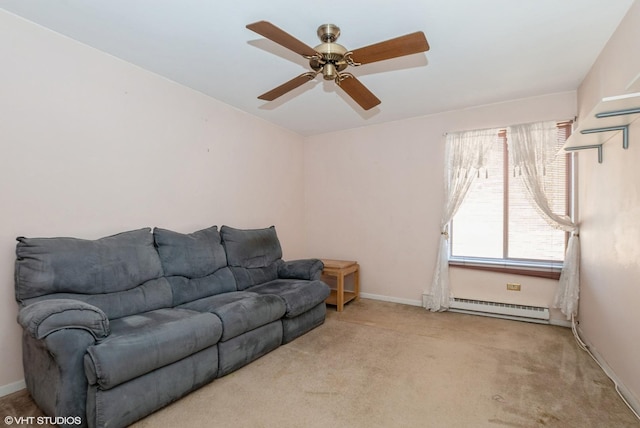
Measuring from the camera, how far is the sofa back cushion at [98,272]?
2059 millimetres

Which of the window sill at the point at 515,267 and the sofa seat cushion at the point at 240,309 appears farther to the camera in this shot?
the window sill at the point at 515,267

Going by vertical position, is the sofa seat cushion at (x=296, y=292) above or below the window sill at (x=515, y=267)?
below

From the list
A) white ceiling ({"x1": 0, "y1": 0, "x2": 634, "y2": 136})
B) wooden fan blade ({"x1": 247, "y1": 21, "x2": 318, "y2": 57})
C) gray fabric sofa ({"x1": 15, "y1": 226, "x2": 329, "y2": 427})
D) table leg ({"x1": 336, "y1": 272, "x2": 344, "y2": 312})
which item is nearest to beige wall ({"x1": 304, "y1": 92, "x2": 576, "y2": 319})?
white ceiling ({"x1": 0, "y1": 0, "x2": 634, "y2": 136})

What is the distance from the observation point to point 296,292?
10.5ft

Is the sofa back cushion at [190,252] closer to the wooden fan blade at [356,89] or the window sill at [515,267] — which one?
the wooden fan blade at [356,89]

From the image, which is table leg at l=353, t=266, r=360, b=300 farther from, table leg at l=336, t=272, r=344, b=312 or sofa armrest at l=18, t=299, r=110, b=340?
sofa armrest at l=18, t=299, r=110, b=340

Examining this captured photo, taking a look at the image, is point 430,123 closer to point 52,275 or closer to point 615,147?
point 615,147

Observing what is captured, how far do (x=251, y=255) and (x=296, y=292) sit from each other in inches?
28.1

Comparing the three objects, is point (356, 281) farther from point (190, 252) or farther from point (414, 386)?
point (190, 252)

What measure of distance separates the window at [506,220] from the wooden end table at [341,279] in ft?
4.11

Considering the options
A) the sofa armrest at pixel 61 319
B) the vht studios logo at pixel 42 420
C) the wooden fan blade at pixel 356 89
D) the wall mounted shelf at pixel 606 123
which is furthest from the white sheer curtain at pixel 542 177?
the vht studios logo at pixel 42 420

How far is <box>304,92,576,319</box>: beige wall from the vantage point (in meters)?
3.79

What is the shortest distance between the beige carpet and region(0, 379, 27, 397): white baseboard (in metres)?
1.04

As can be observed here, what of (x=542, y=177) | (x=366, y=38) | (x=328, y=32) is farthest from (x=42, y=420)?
(x=542, y=177)
